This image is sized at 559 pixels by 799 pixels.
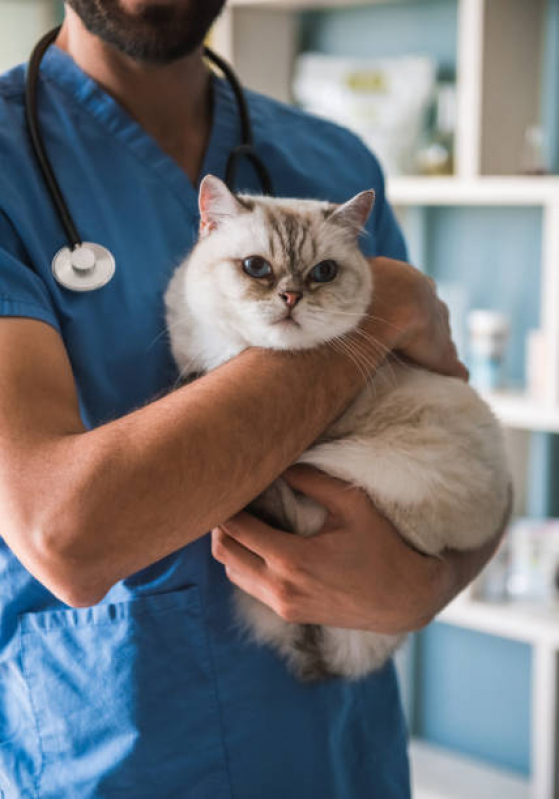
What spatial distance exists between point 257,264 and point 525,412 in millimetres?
1354

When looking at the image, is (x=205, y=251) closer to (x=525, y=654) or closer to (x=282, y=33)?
(x=282, y=33)

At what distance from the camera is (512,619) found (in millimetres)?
2266

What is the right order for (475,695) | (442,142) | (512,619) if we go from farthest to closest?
(475,695)
(442,142)
(512,619)

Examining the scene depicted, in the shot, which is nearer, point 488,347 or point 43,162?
point 43,162

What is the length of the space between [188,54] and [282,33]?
1634 mm

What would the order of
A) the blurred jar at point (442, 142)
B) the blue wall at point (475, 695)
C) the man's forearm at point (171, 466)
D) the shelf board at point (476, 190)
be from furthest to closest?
the blue wall at point (475, 695), the blurred jar at point (442, 142), the shelf board at point (476, 190), the man's forearm at point (171, 466)

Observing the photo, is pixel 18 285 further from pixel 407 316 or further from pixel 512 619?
pixel 512 619

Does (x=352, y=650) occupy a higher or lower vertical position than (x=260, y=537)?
lower

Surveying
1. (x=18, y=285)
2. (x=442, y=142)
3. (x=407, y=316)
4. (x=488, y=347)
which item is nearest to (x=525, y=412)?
(x=488, y=347)

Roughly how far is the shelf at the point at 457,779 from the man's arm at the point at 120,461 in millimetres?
1904

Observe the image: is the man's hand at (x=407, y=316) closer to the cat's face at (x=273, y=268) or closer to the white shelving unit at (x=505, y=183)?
the cat's face at (x=273, y=268)

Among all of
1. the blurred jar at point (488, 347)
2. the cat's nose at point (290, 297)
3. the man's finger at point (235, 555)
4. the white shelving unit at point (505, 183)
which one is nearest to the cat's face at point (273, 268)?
the cat's nose at point (290, 297)

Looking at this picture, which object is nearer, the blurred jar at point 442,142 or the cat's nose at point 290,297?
the cat's nose at point 290,297

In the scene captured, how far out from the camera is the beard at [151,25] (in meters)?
1.02
